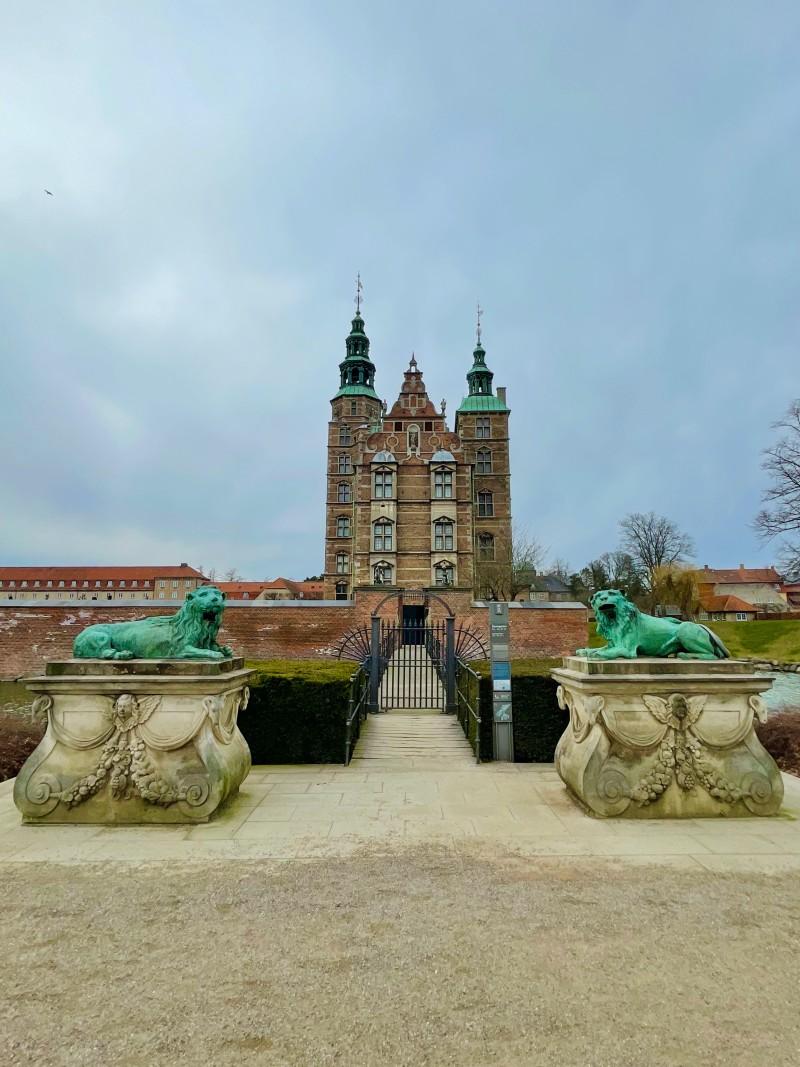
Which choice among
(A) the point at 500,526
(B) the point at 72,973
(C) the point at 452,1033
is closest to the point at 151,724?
(B) the point at 72,973

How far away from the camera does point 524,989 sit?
8.57 feet

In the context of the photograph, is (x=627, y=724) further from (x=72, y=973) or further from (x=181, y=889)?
(x=72, y=973)

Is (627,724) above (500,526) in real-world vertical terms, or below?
below

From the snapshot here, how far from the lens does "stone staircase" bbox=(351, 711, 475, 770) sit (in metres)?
7.74

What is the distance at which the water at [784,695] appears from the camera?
14633 mm

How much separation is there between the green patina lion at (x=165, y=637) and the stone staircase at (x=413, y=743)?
3211 millimetres

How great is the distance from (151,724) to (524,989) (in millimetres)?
Result: 3802

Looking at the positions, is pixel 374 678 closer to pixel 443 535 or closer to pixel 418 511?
pixel 443 535

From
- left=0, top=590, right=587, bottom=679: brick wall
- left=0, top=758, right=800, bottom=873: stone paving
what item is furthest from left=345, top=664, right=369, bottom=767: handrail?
left=0, top=590, right=587, bottom=679: brick wall

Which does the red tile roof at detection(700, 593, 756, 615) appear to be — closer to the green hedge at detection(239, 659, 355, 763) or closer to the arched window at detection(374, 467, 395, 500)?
the arched window at detection(374, 467, 395, 500)

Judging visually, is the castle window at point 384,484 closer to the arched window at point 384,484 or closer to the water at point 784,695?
the arched window at point 384,484

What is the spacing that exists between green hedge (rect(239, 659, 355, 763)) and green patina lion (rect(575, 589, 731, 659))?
378cm

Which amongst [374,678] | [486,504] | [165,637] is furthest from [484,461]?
[165,637]

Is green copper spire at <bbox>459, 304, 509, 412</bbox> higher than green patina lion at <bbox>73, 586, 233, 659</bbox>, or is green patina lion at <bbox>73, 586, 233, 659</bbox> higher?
green copper spire at <bbox>459, 304, 509, 412</bbox>
